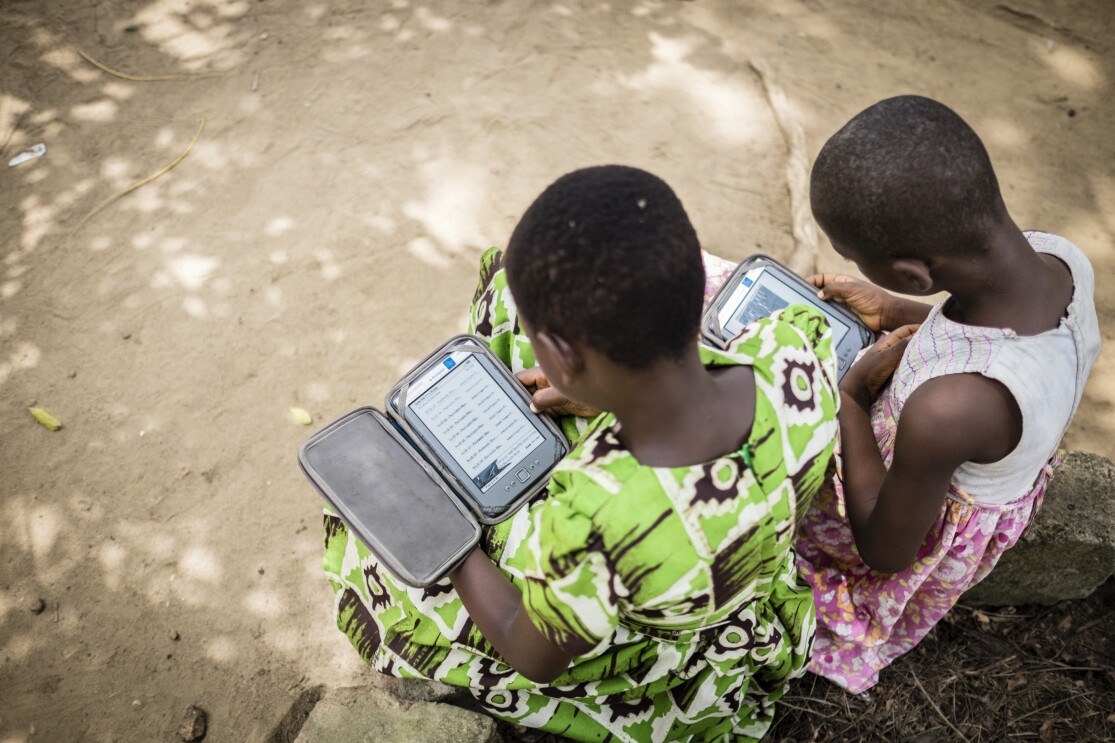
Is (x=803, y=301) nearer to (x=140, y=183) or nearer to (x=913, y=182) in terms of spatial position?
(x=913, y=182)

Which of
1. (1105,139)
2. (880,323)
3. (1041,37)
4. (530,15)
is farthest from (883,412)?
(1041,37)

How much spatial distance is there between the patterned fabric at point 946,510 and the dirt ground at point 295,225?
204 mm

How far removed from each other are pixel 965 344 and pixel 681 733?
1.16 m

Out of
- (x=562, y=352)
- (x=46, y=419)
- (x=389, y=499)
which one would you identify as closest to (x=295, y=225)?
(x=46, y=419)

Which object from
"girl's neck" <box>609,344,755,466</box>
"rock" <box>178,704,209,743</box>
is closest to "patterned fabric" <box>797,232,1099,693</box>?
"girl's neck" <box>609,344,755,466</box>

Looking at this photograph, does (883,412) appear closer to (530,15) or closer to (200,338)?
(200,338)

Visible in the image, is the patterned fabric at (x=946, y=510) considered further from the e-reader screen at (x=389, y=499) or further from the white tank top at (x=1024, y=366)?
the e-reader screen at (x=389, y=499)

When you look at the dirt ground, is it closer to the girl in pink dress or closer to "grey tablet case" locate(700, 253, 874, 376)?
the girl in pink dress

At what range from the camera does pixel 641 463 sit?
1200mm

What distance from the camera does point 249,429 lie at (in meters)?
2.79

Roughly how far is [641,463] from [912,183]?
0.75 meters

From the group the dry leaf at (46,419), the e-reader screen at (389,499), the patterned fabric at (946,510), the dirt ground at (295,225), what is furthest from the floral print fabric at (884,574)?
the dry leaf at (46,419)

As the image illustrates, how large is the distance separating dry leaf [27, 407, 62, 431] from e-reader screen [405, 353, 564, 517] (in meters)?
1.86

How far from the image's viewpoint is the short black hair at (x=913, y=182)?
1365mm
